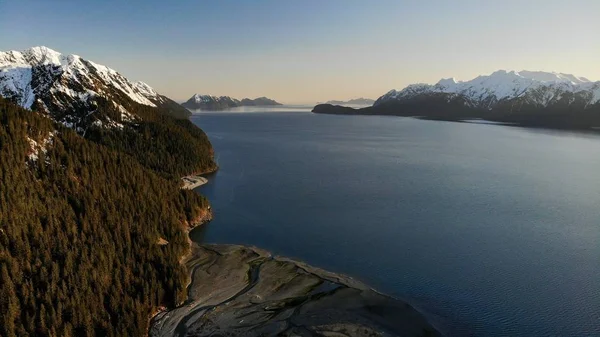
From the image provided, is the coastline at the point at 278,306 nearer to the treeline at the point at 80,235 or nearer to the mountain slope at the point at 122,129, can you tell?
the treeline at the point at 80,235

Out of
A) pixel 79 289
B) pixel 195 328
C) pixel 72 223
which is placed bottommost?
pixel 195 328

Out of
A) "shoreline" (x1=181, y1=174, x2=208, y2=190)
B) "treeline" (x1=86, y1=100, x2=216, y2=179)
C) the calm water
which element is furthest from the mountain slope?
the calm water

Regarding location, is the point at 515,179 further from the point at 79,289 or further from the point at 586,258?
the point at 79,289

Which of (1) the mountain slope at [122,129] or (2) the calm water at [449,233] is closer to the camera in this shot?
A: (2) the calm water at [449,233]

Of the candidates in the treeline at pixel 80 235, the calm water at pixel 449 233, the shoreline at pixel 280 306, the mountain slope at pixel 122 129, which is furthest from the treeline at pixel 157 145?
the shoreline at pixel 280 306

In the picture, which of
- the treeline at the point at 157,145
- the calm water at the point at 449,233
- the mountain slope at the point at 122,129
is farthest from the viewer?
the mountain slope at the point at 122,129

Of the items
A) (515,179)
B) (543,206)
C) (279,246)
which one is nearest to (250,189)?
(279,246)
